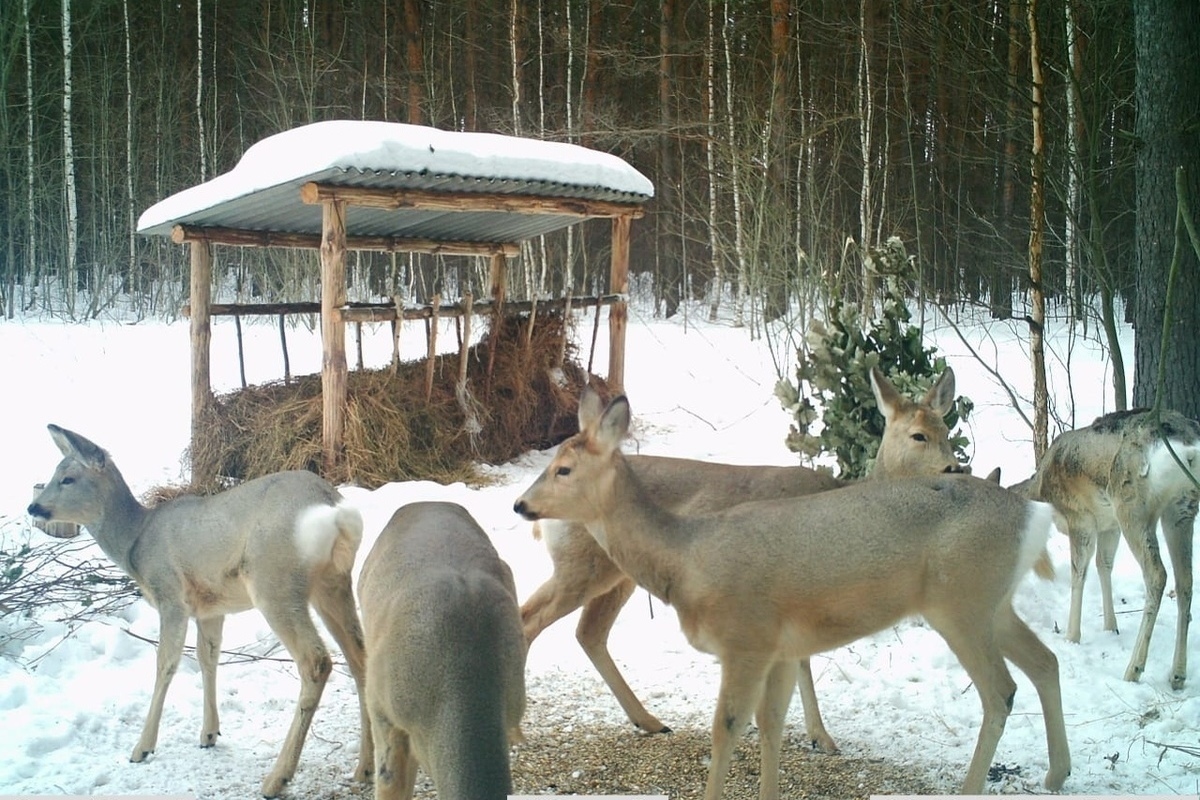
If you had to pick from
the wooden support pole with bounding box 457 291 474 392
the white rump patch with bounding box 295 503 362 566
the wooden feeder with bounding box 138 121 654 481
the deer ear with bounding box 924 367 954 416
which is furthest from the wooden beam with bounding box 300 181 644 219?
the deer ear with bounding box 924 367 954 416

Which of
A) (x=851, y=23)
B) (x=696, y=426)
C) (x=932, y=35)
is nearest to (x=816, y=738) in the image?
(x=696, y=426)

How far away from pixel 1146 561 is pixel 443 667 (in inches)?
105

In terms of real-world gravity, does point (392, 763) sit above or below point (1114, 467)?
below

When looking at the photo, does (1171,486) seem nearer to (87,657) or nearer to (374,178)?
(374,178)

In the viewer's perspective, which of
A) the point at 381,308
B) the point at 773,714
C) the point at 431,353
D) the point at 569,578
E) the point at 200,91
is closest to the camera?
the point at 773,714

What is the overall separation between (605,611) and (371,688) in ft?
4.02

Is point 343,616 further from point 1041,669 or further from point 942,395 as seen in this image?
point 942,395

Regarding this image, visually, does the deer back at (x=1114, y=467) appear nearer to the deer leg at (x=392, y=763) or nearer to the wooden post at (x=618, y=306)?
the wooden post at (x=618, y=306)

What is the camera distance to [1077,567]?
13.2 ft

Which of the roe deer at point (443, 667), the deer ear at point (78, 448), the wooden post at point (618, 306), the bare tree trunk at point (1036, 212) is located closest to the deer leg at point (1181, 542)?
the bare tree trunk at point (1036, 212)

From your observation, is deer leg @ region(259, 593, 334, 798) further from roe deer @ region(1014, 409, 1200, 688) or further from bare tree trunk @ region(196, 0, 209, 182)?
roe deer @ region(1014, 409, 1200, 688)

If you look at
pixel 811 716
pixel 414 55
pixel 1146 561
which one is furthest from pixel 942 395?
pixel 414 55

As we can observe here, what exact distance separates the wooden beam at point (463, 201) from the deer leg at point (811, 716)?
6.77 ft

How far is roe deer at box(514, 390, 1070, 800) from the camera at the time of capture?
2.84m
